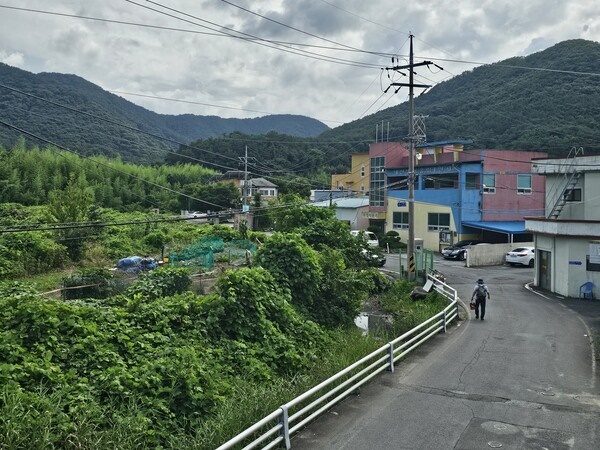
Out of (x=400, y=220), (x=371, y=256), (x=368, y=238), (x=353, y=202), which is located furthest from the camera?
(x=353, y=202)

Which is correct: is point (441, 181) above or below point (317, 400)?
above

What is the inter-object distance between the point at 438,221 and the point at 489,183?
5.67 m

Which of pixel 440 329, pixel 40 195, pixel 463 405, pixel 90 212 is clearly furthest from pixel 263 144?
pixel 463 405

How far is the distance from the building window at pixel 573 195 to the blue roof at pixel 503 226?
51.4 ft

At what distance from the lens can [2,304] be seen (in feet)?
33.9

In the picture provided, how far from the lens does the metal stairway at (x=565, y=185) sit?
1093 inches

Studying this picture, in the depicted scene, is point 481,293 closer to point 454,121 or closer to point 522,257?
point 522,257

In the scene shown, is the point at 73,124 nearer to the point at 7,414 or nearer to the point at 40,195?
the point at 40,195

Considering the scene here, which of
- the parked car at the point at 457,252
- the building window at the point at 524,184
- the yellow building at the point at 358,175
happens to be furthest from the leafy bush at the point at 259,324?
the yellow building at the point at 358,175

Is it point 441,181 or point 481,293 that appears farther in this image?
point 441,181

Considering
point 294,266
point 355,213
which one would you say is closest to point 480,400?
point 294,266

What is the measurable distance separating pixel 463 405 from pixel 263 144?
99810 mm

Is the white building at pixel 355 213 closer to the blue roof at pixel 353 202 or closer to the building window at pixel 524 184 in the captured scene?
the blue roof at pixel 353 202

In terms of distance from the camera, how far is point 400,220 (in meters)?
55.8
